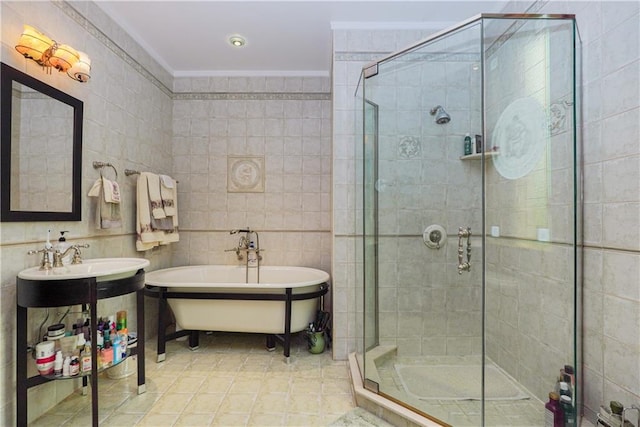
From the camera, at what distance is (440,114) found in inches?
79.6

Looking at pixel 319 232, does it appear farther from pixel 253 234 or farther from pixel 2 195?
pixel 2 195

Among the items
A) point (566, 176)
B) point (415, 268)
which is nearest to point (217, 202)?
point (415, 268)

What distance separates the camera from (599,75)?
141cm

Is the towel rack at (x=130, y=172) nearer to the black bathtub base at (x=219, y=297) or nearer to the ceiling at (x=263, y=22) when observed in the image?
the black bathtub base at (x=219, y=297)

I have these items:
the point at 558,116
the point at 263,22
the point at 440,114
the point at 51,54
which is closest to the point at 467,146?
the point at 440,114

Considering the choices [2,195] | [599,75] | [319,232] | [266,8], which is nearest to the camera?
[599,75]

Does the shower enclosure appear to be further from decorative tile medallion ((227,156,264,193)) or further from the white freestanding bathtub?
Answer: decorative tile medallion ((227,156,264,193))

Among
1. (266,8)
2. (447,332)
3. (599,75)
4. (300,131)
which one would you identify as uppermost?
(266,8)

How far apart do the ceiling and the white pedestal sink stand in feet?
5.92

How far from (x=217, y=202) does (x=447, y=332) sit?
7.99 feet

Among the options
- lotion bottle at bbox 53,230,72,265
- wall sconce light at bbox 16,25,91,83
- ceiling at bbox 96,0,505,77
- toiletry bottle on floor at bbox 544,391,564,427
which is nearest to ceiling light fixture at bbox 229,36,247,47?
ceiling at bbox 96,0,505,77

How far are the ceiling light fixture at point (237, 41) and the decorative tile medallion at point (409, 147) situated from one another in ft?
5.41

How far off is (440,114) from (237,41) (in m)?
1.82

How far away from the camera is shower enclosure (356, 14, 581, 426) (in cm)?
153
